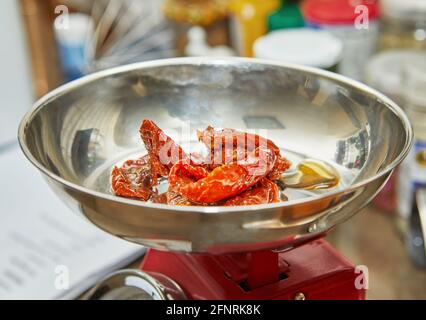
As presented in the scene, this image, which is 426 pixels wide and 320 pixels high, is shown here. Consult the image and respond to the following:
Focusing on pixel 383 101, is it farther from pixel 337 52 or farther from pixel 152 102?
pixel 337 52

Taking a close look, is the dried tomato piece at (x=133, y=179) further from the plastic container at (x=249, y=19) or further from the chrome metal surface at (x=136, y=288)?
the plastic container at (x=249, y=19)

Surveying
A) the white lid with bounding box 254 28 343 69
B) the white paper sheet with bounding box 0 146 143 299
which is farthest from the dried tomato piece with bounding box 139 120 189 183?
the white lid with bounding box 254 28 343 69

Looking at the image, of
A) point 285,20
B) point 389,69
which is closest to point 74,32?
point 285,20

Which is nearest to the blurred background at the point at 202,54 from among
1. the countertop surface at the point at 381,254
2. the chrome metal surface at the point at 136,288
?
the countertop surface at the point at 381,254

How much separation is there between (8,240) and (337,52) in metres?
0.68

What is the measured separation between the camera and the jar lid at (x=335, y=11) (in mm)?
1368

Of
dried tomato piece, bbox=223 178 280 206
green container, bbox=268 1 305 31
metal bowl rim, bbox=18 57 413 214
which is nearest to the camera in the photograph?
metal bowl rim, bbox=18 57 413 214

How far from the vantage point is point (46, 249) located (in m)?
1.12

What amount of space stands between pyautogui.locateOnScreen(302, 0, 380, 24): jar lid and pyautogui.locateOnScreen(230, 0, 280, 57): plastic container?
11 centimetres

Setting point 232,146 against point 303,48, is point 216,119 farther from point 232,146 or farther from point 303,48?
point 303,48

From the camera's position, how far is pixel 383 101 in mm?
653

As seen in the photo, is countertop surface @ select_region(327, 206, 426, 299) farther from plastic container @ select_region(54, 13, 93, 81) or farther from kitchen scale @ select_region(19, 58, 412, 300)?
plastic container @ select_region(54, 13, 93, 81)

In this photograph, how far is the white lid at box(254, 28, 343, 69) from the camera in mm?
1184

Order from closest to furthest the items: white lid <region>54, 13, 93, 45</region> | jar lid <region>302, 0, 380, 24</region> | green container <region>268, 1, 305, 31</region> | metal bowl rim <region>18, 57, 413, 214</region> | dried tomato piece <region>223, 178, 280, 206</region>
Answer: metal bowl rim <region>18, 57, 413, 214</region>
dried tomato piece <region>223, 178, 280, 206</region>
jar lid <region>302, 0, 380, 24</region>
green container <region>268, 1, 305, 31</region>
white lid <region>54, 13, 93, 45</region>
